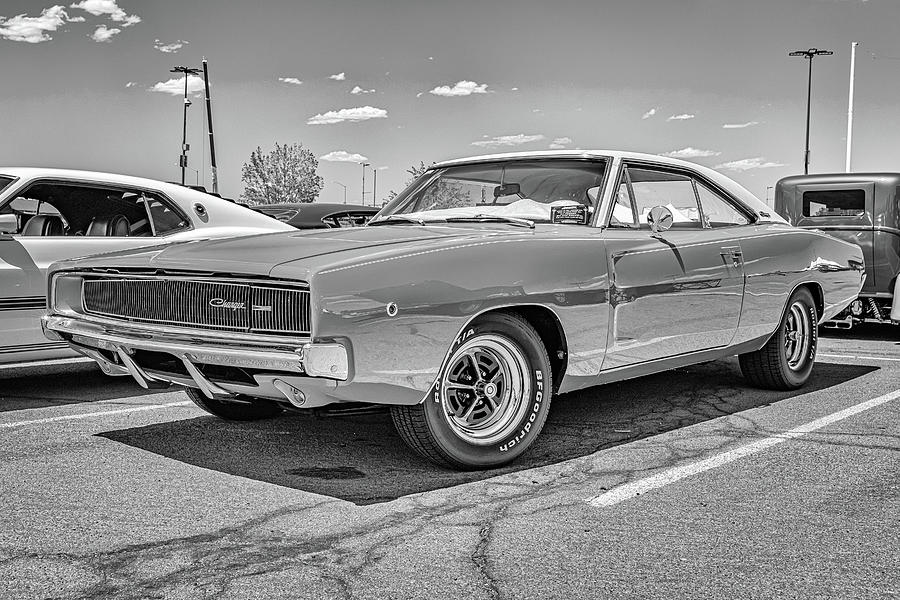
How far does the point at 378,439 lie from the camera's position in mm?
4934

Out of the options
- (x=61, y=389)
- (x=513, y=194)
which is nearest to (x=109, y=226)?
(x=61, y=389)

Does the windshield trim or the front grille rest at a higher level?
the windshield trim

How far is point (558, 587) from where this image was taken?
2.92m

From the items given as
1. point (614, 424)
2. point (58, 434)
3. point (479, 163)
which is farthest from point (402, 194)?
point (58, 434)

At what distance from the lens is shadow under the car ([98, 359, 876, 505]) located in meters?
4.19

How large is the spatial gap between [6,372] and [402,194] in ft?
12.2

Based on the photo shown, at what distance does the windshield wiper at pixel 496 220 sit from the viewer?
16.0 ft

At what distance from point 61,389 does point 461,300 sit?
379 cm

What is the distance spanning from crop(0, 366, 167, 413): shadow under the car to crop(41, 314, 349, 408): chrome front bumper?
5.35 feet

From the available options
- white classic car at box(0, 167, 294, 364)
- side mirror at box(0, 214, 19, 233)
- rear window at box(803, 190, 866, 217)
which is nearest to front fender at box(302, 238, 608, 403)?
white classic car at box(0, 167, 294, 364)

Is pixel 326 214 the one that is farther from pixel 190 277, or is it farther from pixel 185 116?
pixel 185 116

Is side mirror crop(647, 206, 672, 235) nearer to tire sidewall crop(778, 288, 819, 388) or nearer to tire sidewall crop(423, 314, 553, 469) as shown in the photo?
tire sidewall crop(423, 314, 553, 469)

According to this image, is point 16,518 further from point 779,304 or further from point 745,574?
point 779,304

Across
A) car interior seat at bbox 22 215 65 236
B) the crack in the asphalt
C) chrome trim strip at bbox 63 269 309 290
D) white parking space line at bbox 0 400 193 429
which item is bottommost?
white parking space line at bbox 0 400 193 429
